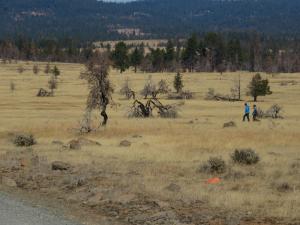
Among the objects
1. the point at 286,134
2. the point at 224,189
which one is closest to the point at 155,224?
the point at 224,189

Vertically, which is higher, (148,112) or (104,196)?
(104,196)

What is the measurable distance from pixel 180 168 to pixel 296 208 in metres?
7.28

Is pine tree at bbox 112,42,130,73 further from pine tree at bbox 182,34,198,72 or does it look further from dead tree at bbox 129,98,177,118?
A: dead tree at bbox 129,98,177,118

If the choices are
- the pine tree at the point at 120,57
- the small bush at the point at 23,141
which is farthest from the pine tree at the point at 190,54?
the small bush at the point at 23,141

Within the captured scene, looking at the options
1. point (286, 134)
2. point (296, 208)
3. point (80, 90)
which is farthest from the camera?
point (80, 90)

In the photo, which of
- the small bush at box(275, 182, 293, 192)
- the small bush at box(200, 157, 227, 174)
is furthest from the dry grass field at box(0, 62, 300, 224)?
the small bush at box(200, 157, 227, 174)

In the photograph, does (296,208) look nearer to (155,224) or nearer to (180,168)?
(155,224)

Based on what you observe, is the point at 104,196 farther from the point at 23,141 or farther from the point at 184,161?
the point at 23,141

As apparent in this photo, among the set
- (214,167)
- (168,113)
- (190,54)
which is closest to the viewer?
(214,167)

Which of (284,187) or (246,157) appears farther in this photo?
(246,157)

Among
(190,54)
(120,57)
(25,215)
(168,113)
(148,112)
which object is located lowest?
(168,113)

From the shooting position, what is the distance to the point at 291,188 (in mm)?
15953

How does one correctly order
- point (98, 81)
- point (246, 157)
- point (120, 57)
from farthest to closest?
point (120, 57), point (98, 81), point (246, 157)

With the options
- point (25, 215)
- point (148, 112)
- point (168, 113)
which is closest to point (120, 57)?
point (168, 113)
